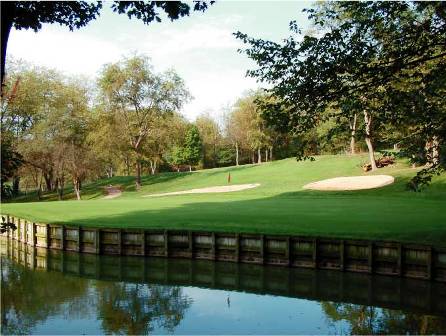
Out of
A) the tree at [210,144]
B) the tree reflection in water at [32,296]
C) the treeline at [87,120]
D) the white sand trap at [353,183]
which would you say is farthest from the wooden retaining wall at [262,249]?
the tree at [210,144]

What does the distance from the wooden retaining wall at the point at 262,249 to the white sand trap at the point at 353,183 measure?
22.7 meters

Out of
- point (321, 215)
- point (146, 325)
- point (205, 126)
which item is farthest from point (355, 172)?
point (205, 126)

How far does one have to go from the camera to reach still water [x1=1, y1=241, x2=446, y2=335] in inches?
534

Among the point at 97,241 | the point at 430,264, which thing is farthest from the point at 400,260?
the point at 97,241

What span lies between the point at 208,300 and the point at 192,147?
283 ft

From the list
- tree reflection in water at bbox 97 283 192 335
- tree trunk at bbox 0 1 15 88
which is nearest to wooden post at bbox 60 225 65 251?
tree reflection in water at bbox 97 283 192 335

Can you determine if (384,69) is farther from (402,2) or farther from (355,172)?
(355,172)

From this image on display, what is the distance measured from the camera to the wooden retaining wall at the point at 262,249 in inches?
696

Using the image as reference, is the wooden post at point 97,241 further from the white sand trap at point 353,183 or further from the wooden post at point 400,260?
the white sand trap at point 353,183

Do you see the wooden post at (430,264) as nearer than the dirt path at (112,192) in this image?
Yes

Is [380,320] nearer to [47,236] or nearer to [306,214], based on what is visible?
[306,214]

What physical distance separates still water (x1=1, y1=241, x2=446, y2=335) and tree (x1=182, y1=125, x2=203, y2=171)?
260 ft

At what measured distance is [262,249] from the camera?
20.6m

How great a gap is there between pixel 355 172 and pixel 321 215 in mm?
26009
